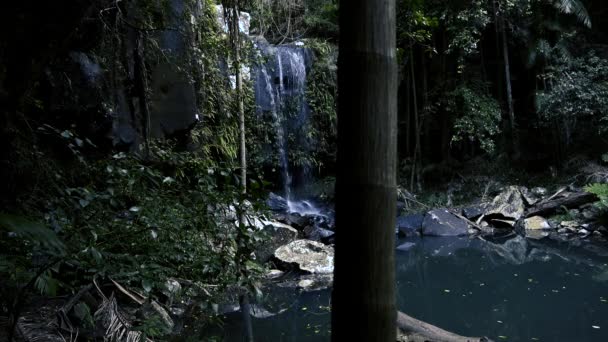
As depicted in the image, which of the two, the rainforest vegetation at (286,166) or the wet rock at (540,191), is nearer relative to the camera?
the rainforest vegetation at (286,166)

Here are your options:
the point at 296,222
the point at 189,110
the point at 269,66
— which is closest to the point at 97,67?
the point at 189,110

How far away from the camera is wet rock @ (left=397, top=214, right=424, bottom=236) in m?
12.7

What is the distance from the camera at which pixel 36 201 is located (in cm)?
289

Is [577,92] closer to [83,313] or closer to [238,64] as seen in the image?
[238,64]

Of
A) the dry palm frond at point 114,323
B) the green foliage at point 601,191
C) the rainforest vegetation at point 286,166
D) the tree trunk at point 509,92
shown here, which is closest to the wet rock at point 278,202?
the rainforest vegetation at point 286,166

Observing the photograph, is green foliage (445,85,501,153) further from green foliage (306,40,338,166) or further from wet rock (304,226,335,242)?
wet rock (304,226,335,242)

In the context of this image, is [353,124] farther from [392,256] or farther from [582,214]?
[582,214]

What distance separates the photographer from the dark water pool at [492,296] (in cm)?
600

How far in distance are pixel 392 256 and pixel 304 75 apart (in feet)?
44.4

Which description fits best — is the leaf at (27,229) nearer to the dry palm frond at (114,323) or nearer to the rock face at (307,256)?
the dry palm frond at (114,323)

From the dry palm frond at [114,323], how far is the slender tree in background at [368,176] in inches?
87.3

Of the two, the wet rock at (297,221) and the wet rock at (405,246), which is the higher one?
the wet rock at (297,221)

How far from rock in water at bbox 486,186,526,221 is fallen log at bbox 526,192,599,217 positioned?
0.28m

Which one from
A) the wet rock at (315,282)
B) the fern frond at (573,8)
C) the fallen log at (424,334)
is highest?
the fern frond at (573,8)
